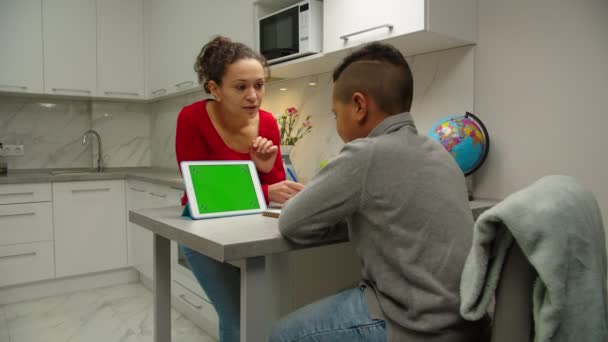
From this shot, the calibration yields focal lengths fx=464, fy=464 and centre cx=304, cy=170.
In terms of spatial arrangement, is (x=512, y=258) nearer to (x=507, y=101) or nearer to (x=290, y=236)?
(x=290, y=236)

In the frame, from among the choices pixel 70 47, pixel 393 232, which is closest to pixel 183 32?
pixel 70 47

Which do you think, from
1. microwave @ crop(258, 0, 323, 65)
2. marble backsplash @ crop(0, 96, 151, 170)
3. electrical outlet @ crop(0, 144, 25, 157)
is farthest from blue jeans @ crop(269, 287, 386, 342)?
marble backsplash @ crop(0, 96, 151, 170)

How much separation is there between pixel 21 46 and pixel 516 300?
11.6ft

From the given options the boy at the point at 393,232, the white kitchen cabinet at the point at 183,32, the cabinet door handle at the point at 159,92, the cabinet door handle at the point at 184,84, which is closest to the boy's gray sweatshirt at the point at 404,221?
the boy at the point at 393,232

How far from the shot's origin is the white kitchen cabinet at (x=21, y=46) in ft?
10.4

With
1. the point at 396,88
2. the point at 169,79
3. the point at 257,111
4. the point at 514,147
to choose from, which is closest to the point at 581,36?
the point at 514,147

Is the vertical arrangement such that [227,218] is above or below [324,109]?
below

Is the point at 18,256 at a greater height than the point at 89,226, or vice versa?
the point at 89,226

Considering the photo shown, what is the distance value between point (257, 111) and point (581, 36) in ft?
3.62

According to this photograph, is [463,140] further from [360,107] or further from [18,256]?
[18,256]

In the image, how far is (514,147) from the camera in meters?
1.73

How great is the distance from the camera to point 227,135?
4.64 feet

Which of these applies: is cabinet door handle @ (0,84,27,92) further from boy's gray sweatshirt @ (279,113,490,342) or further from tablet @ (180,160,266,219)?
boy's gray sweatshirt @ (279,113,490,342)

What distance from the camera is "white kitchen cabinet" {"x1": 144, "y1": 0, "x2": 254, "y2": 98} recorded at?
2.56m
